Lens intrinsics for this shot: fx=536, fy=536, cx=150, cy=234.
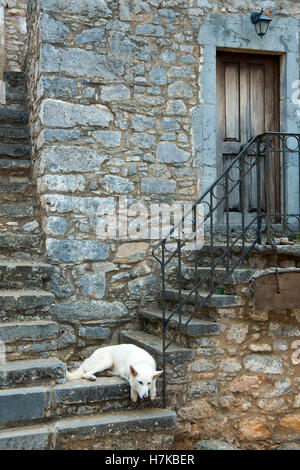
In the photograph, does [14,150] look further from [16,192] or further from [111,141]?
[111,141]

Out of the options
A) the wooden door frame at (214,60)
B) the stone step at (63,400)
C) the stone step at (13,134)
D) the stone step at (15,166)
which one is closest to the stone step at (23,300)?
the stone step at (63,400)

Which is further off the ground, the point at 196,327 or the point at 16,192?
the point at 16,192

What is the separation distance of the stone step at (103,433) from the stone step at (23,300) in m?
0.95

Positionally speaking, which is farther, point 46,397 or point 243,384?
point 243,384

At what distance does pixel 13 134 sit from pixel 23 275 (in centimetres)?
204

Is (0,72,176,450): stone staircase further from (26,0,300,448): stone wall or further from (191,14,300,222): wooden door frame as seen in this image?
(191,14,300,222): wooden door frame

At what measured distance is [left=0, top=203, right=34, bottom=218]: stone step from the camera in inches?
212

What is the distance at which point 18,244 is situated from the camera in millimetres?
5164

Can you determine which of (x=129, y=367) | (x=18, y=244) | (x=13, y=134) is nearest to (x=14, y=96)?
(x=13, y=134)

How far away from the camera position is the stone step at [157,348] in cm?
431

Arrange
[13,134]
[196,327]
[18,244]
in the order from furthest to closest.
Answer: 1. [13,134]
2. [18,244]
3. [196,327]

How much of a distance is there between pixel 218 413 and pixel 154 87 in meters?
Result: 3.13

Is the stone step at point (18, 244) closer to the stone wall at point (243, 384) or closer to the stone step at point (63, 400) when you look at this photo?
the stone step at point (63, 400)

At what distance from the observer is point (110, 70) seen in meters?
5.23
